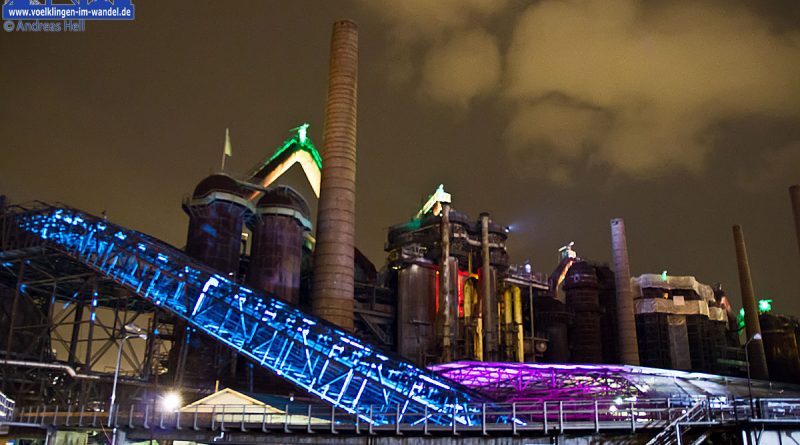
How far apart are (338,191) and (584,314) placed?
162 feet

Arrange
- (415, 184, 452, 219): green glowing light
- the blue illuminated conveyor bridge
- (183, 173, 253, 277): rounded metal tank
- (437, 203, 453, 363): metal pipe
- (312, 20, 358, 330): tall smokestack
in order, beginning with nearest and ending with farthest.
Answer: the blue illuminated conveyor bridge → (183, 173, 253, 277): rounded metal tank → (312, 20, 358, 330): tall smokestack → (437, 203, 453, 363): metal pipe → (415, 184, 452, 219): green glowing light

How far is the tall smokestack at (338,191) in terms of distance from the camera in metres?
59.4

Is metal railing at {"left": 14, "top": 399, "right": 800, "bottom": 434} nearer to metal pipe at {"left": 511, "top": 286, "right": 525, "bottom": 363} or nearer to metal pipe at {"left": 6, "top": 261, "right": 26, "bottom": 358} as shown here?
metal pipe at {"left": 6, "top": 261, "right": 26, "bottom": 358}

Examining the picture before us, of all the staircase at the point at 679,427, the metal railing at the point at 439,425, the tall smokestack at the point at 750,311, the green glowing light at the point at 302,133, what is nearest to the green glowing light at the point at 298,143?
the green glowing light at the point at 302,133

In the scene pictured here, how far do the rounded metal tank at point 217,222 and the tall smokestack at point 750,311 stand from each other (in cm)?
7827

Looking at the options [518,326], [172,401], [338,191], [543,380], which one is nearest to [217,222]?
[338,191]

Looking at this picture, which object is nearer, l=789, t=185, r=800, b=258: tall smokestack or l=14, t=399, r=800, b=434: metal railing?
l=14, t=399, r=800, b=434: metal railing

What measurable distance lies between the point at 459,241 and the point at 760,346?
57.7 metres

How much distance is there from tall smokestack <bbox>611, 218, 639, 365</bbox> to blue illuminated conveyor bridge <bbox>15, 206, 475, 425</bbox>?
55.7m

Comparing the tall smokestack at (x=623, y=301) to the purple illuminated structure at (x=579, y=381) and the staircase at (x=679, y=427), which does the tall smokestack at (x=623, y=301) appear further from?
the staircase at (x=679, y=427)

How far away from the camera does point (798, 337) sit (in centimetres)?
11975

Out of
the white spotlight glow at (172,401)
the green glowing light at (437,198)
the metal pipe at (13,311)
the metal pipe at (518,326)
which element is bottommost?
the white spotlight glow at (172,401)

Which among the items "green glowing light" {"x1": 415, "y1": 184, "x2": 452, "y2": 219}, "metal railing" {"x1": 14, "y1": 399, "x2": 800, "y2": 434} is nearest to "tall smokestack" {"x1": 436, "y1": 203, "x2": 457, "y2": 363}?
"green glowing light" {"x1": 415, "y1": 184, "x2": 452, "y2": 219}

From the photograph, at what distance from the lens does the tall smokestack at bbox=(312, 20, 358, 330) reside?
59.4 m
